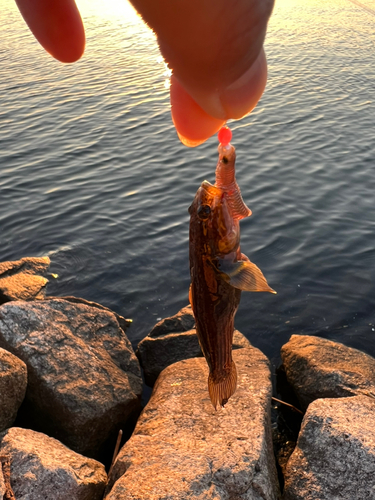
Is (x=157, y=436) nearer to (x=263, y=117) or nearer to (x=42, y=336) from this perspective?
(x=42, y=336)

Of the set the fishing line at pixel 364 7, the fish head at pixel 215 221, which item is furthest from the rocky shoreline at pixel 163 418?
the fishing line at pixel 364 7

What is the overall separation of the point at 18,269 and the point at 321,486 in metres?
7.11

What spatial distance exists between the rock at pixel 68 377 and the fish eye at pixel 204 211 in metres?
3.52

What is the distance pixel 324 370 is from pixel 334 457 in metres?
1.79

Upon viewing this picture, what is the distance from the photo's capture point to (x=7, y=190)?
1369cm

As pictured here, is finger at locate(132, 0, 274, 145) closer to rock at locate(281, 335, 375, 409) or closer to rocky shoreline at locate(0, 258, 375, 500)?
rocky shoreline at locate(0, 258, 375, 500)

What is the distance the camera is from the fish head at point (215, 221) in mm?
3271

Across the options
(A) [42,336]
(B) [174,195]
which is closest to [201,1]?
(A) [42,336]

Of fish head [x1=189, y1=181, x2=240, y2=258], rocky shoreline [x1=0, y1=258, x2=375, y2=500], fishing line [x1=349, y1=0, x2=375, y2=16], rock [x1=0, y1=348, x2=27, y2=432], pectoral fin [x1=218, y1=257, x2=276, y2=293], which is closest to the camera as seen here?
pectoral fin [x1=218, y1=257, x2=276, y2=293]

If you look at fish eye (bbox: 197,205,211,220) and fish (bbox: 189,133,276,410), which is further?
fish eye (bbox: 197,205,211,220)

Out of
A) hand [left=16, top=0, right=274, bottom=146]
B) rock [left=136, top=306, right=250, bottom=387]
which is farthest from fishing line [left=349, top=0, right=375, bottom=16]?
hand [left=16, top=0, right=274, bottom=146]

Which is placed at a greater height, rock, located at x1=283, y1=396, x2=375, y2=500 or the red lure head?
the red lure head

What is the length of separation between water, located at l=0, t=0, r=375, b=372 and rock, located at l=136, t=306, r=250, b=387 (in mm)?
965

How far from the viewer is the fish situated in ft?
10.4
